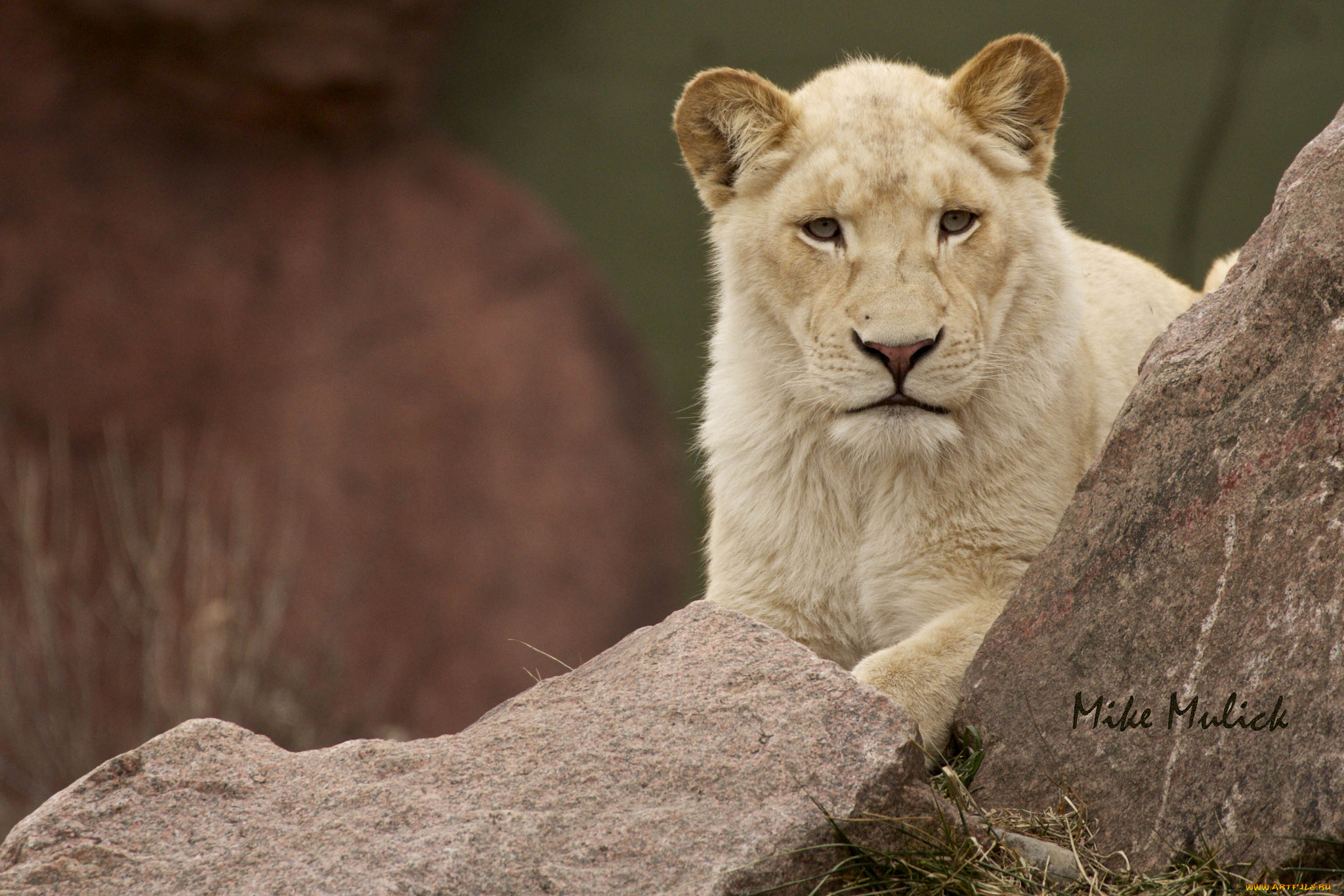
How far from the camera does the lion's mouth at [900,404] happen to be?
330 cm

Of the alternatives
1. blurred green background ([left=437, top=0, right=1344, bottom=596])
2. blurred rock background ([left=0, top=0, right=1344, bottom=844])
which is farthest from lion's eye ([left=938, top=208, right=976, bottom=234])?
blurred rock background ([left=0, top=0, right=1344, bottom=844])

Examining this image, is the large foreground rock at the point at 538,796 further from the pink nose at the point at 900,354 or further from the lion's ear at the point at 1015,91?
the lion's ear at the point at 1015,91

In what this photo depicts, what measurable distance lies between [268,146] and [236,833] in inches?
272

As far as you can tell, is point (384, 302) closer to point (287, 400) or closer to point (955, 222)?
point (287, 400)

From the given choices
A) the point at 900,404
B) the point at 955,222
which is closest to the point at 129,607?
the point at 900,404

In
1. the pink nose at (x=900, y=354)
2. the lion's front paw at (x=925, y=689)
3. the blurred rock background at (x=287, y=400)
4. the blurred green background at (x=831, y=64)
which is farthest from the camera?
the blurred rock background at (x=287, y=400)

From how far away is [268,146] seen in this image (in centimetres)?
880

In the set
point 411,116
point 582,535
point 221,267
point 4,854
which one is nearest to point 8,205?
point 221,267

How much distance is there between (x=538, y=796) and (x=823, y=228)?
5.31 ft

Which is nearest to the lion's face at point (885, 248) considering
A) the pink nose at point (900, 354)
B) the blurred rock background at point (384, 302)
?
the pink nose at point (900, 354)

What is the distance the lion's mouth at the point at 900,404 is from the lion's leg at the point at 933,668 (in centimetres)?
50

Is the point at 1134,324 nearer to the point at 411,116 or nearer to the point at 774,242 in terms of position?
the point at 774,242

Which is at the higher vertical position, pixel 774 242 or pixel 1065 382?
pixel 774 242
